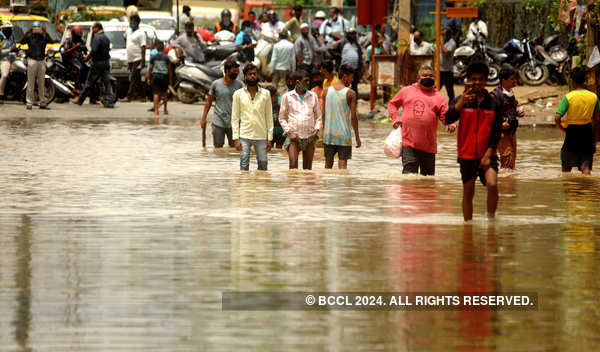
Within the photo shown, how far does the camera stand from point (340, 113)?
1523 centimetres

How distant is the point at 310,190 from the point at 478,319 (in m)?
6.78

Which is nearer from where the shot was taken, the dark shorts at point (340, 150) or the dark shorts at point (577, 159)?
the dark shorts at point (577, 159)

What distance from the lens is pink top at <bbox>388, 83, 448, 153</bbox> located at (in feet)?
44.8

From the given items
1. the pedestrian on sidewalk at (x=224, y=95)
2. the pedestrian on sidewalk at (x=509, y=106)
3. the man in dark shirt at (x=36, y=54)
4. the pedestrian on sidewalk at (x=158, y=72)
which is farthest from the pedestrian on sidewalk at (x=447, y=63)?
the pedestrian on sidewalk at (x=509, y=106)

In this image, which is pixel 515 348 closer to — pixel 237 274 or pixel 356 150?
pixel 237 274

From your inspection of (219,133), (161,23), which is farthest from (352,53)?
(219,133)

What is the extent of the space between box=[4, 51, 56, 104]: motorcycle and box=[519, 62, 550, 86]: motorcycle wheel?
36.5ft

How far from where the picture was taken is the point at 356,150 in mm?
19719

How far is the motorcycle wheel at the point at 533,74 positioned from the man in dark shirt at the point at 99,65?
32.6 ft

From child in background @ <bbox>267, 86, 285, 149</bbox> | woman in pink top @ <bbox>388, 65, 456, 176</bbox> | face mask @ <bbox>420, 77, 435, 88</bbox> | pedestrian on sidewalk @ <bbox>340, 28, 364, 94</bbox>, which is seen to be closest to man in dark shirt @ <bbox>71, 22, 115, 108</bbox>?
pedestrian on sidewalk @ <bbox>340, 28, 364, 94</bbox>

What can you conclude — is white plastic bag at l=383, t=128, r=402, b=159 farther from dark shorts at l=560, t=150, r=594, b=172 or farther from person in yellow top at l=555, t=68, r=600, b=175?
dark shorts at l=560, t=150, r=594, b=172

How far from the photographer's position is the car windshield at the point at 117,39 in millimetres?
32250

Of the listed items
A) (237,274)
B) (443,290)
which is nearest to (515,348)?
(443,290)

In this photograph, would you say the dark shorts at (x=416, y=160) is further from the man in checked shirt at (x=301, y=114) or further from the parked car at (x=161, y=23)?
the parked car at (x=161, y=23)
